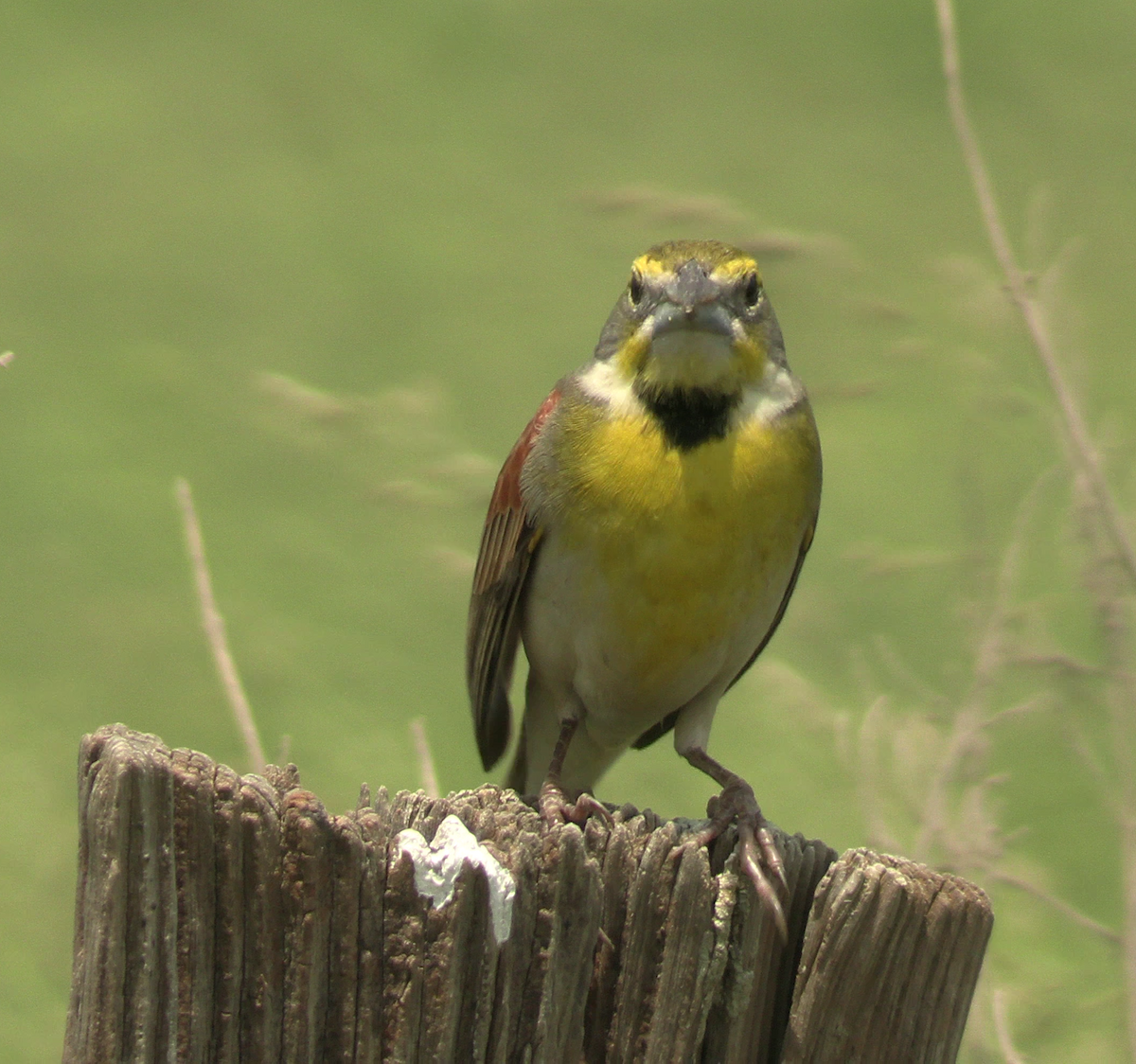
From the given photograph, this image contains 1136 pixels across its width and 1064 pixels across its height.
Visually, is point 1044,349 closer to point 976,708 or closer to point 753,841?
point 976,708

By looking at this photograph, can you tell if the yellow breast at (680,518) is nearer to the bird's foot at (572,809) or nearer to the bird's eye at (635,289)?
the bird's eye at (635,289)

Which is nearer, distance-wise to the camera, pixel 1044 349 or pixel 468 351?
pixel 1044 349

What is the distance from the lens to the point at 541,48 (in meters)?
14.0

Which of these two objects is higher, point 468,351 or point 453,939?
point 468,351

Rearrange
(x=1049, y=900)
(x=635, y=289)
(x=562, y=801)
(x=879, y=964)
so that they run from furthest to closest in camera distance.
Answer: (x=1049, y=900), (x=635, y=289), (x=562, y=801), (x=879, y=964)

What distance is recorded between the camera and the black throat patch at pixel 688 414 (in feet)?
14.4

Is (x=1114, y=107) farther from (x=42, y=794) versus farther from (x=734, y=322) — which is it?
(x=734, y=322)

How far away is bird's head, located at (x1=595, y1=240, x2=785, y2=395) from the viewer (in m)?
4.37

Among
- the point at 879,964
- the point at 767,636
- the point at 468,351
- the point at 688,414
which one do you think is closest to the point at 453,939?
the point at 879,964

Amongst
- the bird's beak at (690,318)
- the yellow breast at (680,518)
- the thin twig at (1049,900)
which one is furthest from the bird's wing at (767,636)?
the thin twig at (1049,900)

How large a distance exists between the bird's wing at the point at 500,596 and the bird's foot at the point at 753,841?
0.91 meters

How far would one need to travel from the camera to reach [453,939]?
9.59 ft

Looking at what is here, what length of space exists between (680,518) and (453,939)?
1625mm

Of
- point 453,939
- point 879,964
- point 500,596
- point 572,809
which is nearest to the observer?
point 453,939
